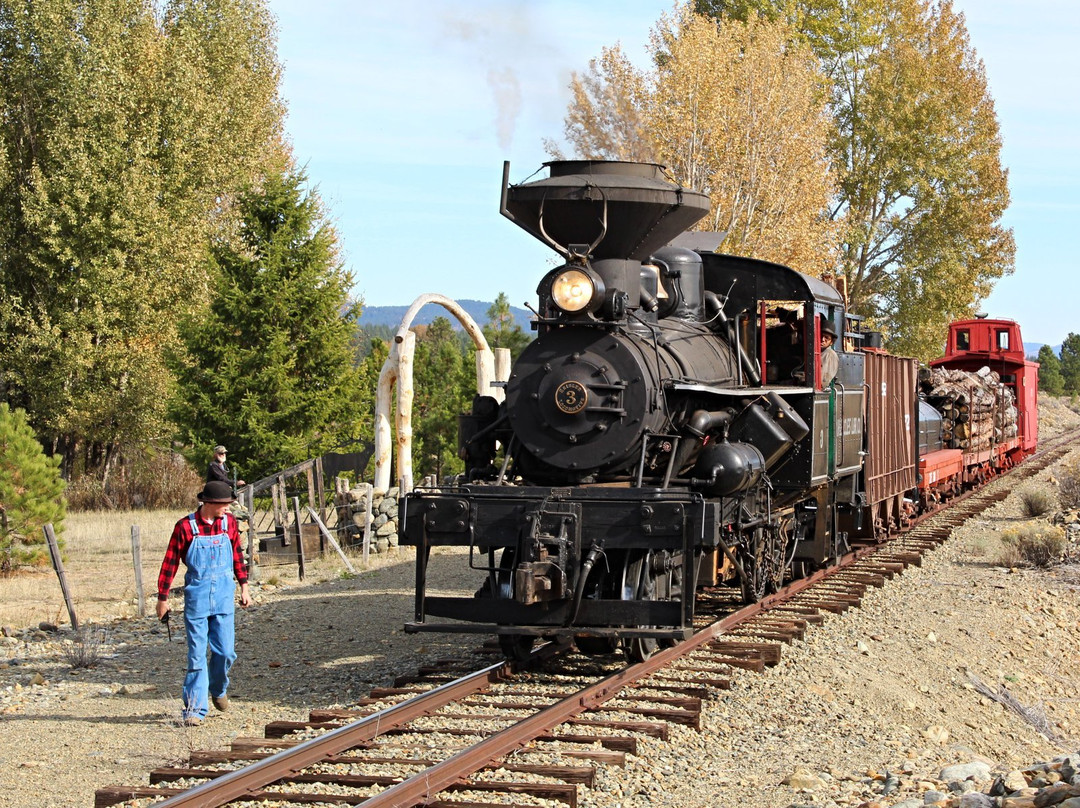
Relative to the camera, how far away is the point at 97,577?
18.1 meters

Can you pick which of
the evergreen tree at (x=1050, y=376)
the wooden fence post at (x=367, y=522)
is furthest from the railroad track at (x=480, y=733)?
the evergreen tree at (x=1050, y=376)

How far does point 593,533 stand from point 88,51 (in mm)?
24269

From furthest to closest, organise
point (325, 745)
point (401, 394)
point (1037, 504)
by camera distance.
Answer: point (1037, 504) → point (401, 394) → point (325, 745)

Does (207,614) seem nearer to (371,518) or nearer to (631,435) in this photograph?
(631,435)

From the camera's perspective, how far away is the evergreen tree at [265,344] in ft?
69.1

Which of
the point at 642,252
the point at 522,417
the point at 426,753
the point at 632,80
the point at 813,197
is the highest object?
the point at 632,80

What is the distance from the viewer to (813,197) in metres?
30.5

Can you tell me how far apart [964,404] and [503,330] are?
19.0 m

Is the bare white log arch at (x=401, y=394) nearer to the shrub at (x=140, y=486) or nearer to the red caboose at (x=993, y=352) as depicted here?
the shrub at (x=140, y=486)

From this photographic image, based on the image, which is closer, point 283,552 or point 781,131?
point 283,552

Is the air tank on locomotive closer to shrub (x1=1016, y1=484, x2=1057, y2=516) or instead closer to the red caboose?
shrub (x1=1016, y1=484, x2=1057, y2=516)

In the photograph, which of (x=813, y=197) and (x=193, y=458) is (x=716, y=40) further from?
(x=193, y=458)

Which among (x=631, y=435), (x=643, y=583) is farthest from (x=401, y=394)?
(x=643, y=583)

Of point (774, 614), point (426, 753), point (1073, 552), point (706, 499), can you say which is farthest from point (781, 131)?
point (426, 753)
